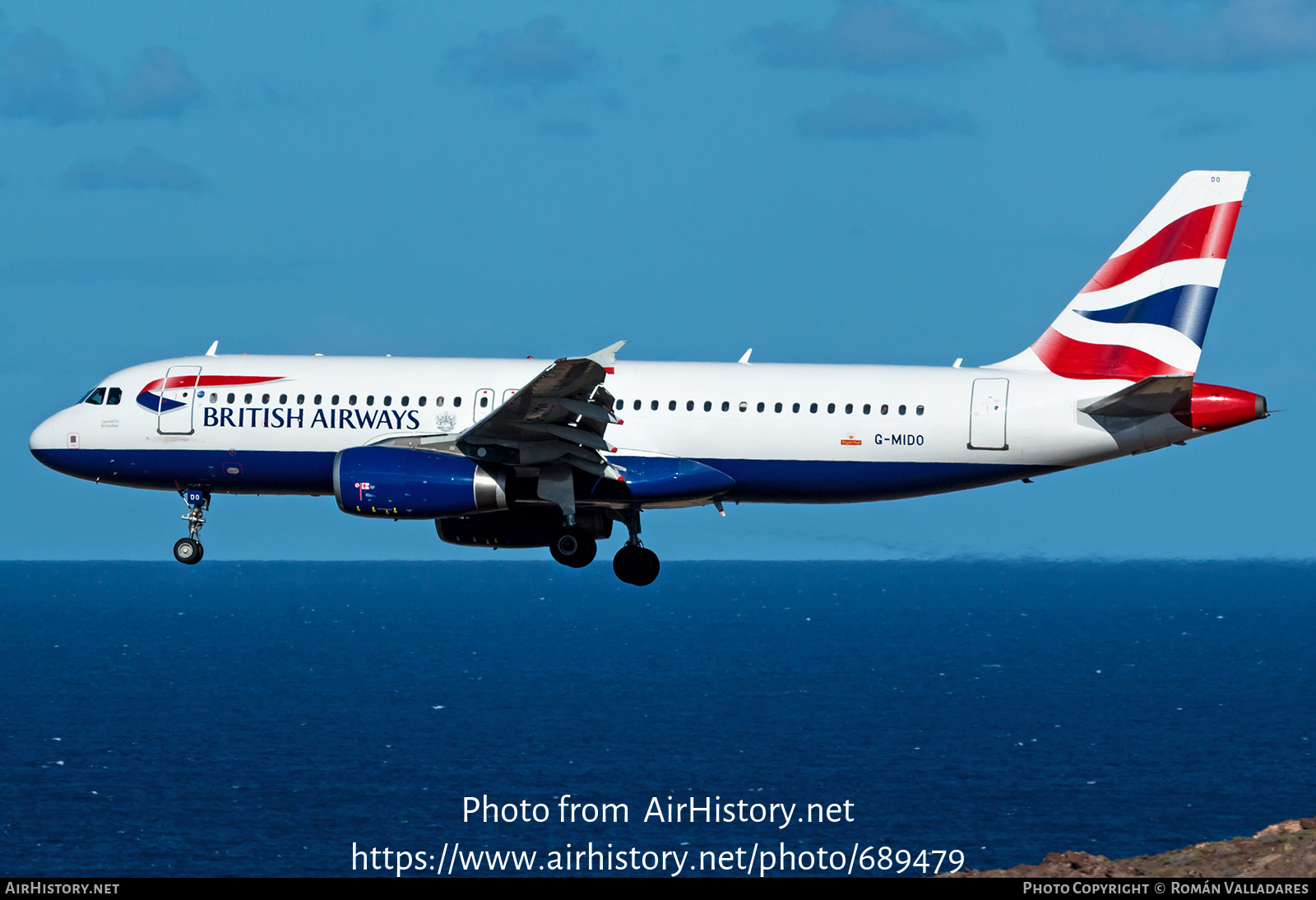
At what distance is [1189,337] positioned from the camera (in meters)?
39.1

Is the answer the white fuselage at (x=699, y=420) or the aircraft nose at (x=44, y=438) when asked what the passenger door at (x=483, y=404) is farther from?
the aircraft nose at (x=44, y=438)

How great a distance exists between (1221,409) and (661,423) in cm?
1348

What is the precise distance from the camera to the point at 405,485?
3619 cm

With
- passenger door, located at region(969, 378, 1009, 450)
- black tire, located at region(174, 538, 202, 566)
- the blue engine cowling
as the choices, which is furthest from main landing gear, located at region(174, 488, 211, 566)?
passenger door, located at region(969, 378, 1009, 450)

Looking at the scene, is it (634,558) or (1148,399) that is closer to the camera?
(1148,399)

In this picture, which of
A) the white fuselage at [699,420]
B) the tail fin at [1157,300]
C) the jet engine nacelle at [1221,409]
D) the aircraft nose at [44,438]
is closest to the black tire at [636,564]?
A: the white fuselage at [699,420]

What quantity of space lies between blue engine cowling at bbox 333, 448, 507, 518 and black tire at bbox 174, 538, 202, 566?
5.47 metres

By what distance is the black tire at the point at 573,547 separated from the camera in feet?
129

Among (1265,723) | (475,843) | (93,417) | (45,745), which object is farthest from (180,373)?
(1265,723)

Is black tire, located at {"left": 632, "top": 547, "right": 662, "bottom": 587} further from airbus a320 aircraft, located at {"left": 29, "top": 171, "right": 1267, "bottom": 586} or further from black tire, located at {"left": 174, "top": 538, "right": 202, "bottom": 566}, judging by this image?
black tire, located at {"left": 174, "top": 538, "right": 202, "bottom": 566}

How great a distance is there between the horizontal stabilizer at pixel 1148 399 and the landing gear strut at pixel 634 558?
1209cm

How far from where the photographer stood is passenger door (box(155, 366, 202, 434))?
3975 cm

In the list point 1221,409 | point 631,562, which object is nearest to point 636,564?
point 631,562

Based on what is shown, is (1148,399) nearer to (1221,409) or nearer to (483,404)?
(1221,409)
